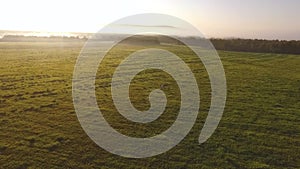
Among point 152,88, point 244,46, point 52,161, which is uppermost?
point 244,46

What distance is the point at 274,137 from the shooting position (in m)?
13.4

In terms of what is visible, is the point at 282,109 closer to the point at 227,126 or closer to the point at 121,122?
the point at 227,126

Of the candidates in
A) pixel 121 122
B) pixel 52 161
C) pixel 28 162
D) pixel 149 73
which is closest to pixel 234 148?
pixel 121 122

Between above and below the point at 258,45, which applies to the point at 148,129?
below

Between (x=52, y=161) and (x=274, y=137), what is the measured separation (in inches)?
334

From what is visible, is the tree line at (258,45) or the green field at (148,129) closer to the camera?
the green field at (148,129)

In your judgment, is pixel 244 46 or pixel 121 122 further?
pixel 244 46

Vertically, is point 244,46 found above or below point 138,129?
above

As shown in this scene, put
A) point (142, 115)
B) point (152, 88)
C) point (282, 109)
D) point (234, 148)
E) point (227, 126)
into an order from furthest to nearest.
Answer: point (152, 88), point (282, 109), point (142, 115), point (227, 126), point (234, 148)

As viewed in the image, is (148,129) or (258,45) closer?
(148,129)

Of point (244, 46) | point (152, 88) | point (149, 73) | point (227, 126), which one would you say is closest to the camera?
point (227, 126)

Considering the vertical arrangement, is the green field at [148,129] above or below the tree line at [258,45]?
below

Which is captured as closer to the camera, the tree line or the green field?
the green field

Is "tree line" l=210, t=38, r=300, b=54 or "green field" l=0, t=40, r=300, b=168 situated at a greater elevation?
"tree line" l=210, t=38, r=300, b=54
